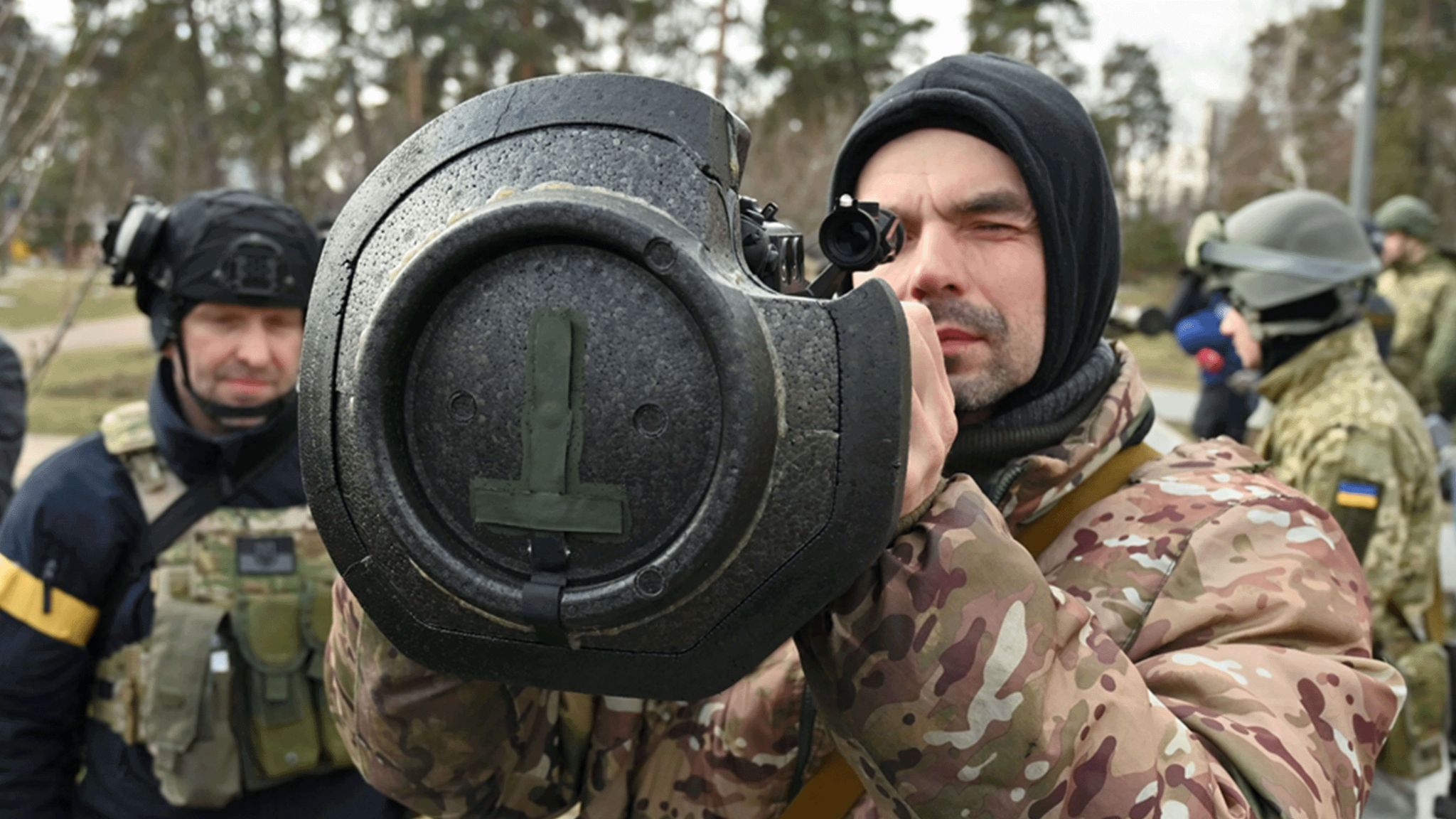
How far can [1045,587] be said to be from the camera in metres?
1.06

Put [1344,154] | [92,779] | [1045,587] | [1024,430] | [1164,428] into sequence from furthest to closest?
1. [1344,154]
2. [92,779]
3. [1164,428]
4. [1024,430]
5. [1045,587]

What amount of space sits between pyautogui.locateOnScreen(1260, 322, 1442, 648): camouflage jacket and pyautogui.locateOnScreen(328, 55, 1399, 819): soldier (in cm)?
209

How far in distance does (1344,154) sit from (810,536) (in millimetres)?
30424

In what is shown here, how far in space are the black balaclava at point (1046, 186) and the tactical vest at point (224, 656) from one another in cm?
173

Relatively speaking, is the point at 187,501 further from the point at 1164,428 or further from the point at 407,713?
the point at 1164,428

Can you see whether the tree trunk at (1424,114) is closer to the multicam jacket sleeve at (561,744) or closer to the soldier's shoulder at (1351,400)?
the soldier's shoulder at (1351,400)

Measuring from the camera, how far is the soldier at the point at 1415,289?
7988 millimetres

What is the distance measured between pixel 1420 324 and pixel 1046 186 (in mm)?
7839

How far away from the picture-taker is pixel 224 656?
8.75ft

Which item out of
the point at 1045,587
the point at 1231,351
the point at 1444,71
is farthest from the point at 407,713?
the point at 1444,71

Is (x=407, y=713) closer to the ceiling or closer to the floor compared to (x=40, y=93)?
closer to the floor

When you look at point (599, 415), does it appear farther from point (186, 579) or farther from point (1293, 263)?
point (1293, 263)

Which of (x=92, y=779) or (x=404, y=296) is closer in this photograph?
(x=404, y=296)

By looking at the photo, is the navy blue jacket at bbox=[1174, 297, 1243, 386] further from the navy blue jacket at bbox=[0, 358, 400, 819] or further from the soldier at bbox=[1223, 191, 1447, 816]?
the navy blue jacket at bbox=[0, 358, 400, 819]
